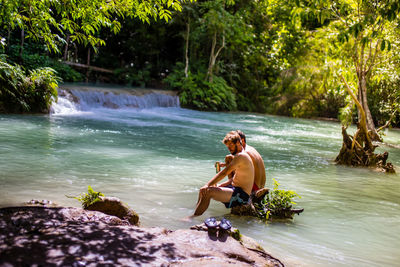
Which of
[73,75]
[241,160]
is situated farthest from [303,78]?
[241,160]

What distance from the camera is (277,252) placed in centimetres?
485

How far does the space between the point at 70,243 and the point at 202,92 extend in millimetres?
23680

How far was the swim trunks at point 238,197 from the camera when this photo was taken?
6.04 meters

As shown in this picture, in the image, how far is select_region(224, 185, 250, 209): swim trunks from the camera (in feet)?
19.8

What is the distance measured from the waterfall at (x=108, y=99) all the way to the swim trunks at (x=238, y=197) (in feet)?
45.8

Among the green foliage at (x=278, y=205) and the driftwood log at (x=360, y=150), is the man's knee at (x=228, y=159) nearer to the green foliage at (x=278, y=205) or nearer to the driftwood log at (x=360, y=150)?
the green foliage at (x=278, y=205)

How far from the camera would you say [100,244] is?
3.74 m

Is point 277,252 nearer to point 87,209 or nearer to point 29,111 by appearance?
point 87,209

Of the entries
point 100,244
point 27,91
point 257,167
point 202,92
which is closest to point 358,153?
point 257,167

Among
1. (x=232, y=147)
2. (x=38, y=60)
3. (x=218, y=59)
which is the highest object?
(x=218, y=59)

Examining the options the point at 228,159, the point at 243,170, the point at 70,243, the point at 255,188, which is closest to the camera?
the point at 70,243

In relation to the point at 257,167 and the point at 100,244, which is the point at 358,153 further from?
the point at 100,244

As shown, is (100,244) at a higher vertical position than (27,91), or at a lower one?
lower

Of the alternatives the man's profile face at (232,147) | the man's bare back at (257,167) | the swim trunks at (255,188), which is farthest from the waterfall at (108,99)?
the man's profile face at (232,147)
